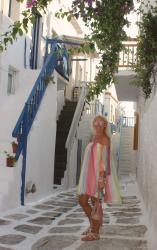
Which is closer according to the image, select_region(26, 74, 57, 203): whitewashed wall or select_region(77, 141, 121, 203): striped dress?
select_region(77, 141, 121, 203): striped dress

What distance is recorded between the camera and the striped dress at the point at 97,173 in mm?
5496

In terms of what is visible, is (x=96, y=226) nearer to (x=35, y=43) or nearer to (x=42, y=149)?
(x=42, y=149)

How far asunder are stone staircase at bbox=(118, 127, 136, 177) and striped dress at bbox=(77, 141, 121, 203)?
1265 centimetres

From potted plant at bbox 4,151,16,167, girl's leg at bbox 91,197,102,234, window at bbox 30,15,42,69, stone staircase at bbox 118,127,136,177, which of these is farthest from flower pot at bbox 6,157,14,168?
A: stone staircase at bbox 118,127,136,177

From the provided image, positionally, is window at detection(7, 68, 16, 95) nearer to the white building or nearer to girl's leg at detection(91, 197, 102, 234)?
the white building

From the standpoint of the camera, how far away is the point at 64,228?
6.43 meters

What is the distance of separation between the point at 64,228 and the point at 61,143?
23.1 ft

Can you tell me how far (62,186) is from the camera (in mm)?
11969

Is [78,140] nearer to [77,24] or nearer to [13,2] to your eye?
[13,2]

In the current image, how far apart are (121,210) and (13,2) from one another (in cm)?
735

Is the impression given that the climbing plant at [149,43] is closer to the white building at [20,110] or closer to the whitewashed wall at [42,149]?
the white building at [20,110]

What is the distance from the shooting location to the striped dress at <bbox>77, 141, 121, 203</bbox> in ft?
18.0

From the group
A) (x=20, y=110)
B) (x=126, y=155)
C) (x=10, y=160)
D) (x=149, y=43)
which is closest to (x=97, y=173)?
(x=149, y=43)

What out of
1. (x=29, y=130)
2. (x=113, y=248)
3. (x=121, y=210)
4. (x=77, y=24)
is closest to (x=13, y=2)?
(x=29, y=130)
